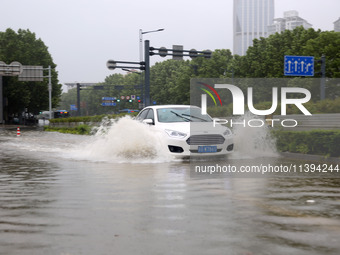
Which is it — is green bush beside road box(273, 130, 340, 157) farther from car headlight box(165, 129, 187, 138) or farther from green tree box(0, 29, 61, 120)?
green tree box(0, 29, 61, 120)

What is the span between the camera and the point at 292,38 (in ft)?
173

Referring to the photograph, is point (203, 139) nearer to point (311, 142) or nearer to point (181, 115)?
point (181, 115)

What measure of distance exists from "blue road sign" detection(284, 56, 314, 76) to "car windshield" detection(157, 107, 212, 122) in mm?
18611

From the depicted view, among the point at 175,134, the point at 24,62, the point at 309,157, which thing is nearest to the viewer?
the point at 175,134

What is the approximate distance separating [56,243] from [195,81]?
65722mm

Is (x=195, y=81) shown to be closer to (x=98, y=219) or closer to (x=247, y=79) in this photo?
(x=247, y=79)

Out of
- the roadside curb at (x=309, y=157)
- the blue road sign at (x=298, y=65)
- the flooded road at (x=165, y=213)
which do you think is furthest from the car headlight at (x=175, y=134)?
the blue road sign at (x=298, y=65)

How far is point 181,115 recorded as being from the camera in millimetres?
12883

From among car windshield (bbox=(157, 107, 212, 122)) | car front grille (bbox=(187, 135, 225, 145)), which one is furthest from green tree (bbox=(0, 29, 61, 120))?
car front grille (bbox=(187, 135, 225, 145))

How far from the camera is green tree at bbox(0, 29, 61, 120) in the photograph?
185 ft

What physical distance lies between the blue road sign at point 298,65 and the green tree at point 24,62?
37.8 metres

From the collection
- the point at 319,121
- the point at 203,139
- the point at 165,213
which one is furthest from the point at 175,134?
the point at 319,121

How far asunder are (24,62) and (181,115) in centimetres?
4849

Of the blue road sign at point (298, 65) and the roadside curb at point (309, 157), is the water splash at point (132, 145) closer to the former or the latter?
the roadside curb at point (309, 157)
